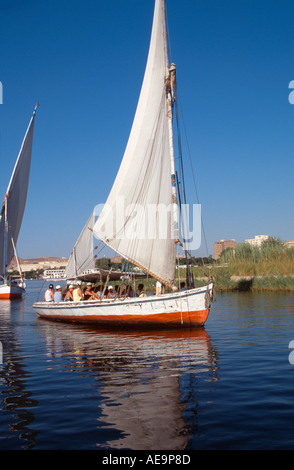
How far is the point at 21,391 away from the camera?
32.6 feet

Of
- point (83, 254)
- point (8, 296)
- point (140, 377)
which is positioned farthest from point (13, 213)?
point (140, 377)

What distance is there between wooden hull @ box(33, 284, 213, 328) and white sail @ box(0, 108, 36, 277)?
32.8 metres

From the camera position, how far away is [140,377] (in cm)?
1073

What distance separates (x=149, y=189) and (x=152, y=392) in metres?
13.4

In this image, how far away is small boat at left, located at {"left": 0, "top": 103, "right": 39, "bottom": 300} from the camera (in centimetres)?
5138

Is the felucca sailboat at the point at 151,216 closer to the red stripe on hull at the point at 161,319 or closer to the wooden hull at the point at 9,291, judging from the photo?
the red stripe on hull at the point at 161,319

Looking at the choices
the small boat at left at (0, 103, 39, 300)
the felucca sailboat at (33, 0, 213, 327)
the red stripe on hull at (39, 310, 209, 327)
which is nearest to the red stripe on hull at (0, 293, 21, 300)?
the small boat at left at (0, 103, 39, 300)

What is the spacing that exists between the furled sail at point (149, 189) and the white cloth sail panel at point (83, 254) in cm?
245

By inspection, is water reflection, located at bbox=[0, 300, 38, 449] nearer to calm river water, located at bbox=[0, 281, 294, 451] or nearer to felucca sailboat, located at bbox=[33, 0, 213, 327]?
calm river water, located at bbox=[0, 281, 294, 451]

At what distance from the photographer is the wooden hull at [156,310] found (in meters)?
18.4

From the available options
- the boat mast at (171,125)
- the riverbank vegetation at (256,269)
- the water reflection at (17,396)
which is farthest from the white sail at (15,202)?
the water reflection at (17,396)

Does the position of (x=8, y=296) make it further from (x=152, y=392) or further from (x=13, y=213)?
(x=152, y=392)

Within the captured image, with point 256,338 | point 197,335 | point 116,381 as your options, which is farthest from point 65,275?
point 116,381
